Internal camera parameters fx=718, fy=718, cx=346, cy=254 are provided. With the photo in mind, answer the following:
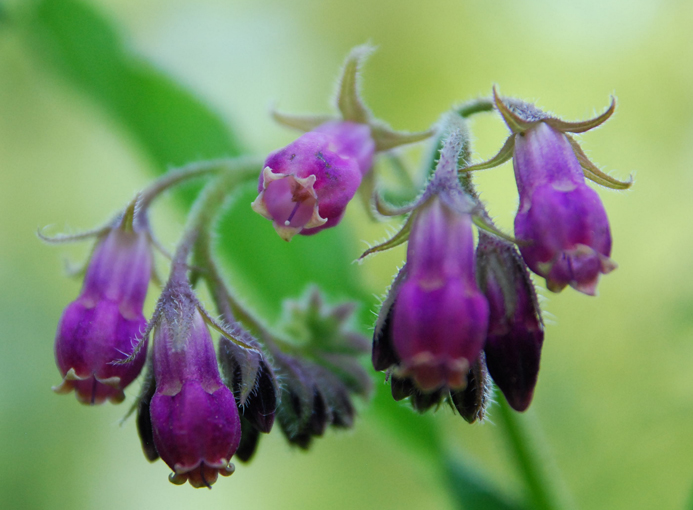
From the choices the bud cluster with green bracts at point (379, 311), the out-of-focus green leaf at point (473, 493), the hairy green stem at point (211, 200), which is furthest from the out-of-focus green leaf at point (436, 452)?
the hairy green stem at point (211, 200)

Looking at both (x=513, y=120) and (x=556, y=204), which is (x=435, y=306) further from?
(x=513, y=120)

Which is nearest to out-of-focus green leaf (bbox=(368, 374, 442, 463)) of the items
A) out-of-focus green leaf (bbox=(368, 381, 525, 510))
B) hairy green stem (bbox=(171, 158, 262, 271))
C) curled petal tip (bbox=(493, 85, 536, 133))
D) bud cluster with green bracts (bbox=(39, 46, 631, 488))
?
out-of-focus green leaf (bbox=(368, 381, 525, 510))

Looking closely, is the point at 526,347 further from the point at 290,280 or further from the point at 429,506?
the point at 429,506

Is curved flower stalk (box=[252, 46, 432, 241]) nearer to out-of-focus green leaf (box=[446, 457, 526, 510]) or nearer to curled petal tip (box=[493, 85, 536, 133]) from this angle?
curled petal tip (box=[493, 85, 536, 133])

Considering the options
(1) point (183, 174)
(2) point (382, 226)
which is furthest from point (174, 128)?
(2) point (382, 226)

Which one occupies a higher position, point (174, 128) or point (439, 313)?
point (439, 313)

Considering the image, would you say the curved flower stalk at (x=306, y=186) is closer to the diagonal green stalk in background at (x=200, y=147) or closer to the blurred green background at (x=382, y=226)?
the diagonal green stalk in background at (x=200, y=147)

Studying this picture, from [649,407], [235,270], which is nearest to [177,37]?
[235,270]
